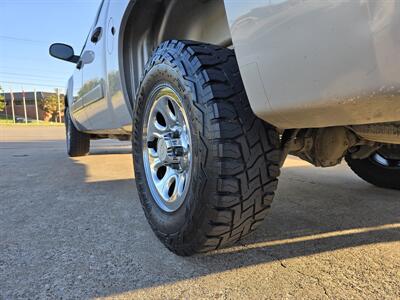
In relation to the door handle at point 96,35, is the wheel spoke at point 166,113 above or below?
below

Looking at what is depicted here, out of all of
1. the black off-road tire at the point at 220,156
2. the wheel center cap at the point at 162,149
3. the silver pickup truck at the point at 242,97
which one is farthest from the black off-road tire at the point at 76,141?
the black off-road tire at the point at 220,156

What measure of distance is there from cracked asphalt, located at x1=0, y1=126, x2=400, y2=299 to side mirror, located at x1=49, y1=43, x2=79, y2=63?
1.95 meters

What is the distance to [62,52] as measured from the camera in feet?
13.4

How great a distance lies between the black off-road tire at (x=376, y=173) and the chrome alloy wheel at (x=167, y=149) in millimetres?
1683

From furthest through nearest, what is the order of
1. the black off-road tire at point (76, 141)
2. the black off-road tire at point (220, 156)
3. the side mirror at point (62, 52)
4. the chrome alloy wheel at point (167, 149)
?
the black off-road tire at point (76, 141)
the side mirror at point (62, 52)
the chrome alloy wheel at point (167, 149)
the black off-road tire at point (220, 156)

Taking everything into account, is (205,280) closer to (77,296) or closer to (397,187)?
(77,296)

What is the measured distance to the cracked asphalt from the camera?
4.19 feet

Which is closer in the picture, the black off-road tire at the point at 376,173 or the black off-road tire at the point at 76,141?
the black off-road tire at the point at 376,173

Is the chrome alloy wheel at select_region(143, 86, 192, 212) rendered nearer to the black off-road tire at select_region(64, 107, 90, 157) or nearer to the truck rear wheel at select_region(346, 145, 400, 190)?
the truck rear wheel at select_region(346, 145, 400, 190)

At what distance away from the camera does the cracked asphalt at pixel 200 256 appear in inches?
50.3

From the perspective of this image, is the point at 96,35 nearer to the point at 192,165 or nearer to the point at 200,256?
the point at 192,165

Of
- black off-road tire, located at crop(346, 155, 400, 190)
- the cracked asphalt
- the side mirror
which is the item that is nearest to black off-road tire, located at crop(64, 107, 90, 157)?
the side mirror

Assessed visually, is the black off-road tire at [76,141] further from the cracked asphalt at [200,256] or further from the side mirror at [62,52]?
the cracked asphalt at [200,256]

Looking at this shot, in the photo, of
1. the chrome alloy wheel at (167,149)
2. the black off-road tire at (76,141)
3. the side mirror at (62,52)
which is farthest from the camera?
the black off-road tire at (76,141)
